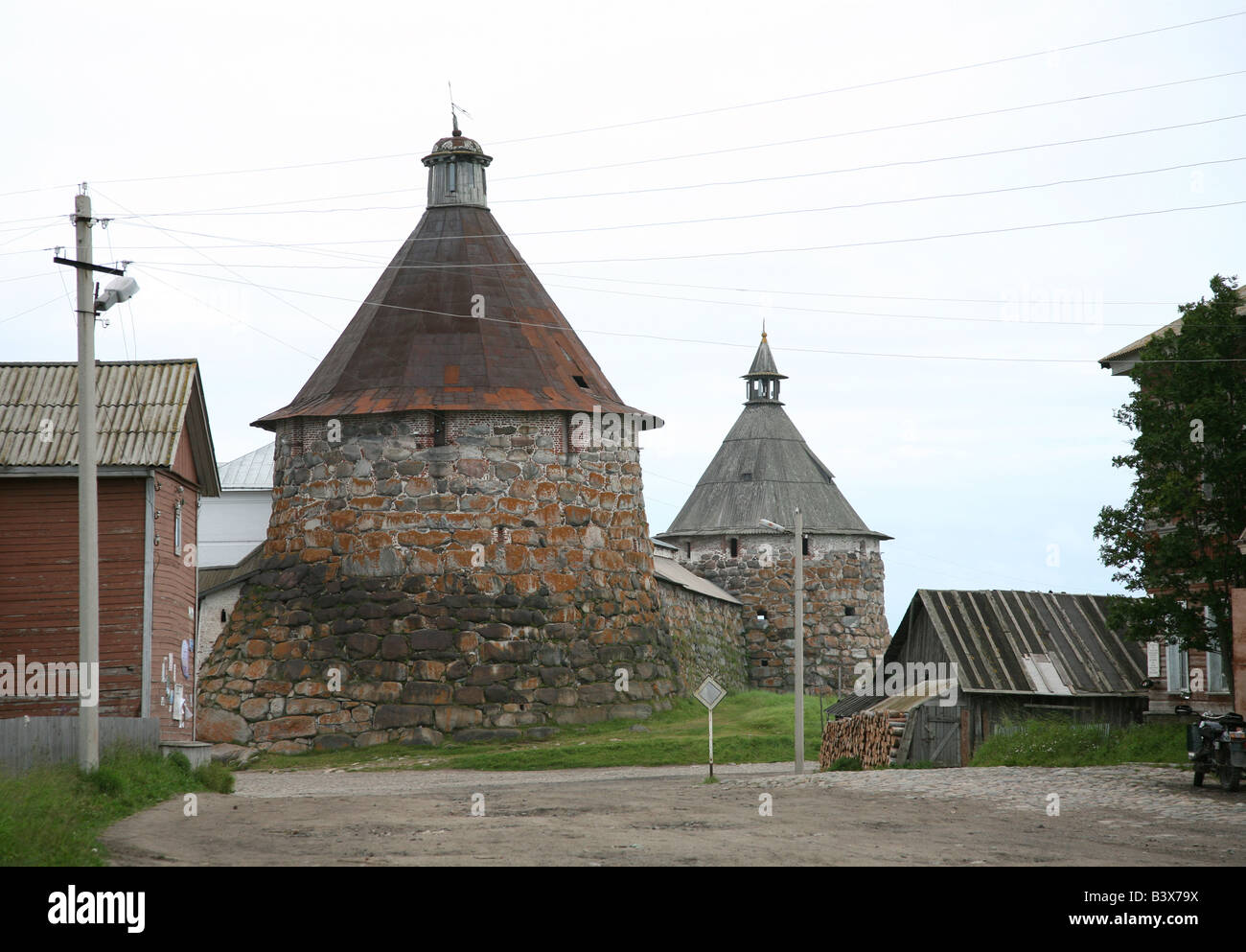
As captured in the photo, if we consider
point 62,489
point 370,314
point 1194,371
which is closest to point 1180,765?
point 1194,371

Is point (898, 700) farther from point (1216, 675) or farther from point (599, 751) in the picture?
point (1216, 675)

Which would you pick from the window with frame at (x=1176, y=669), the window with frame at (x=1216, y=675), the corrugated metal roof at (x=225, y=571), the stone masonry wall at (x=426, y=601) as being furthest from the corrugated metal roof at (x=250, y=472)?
the window with frame at (x=1216, y=675)

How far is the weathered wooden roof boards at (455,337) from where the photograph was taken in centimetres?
3475

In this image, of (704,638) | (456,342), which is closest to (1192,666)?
(456,342)

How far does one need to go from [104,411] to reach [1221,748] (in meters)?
19.1

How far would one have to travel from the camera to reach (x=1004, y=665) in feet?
100

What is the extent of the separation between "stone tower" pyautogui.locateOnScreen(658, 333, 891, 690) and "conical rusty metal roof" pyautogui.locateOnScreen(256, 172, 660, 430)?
1929cm

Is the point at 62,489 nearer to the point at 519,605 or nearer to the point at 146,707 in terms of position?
the point at 146,707

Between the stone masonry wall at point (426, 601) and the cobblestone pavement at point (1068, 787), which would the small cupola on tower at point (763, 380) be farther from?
the cobblestone pavement at point (1068, 787)

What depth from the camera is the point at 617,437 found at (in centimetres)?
3641

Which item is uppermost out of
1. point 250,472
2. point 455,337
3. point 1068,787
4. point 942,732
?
point 455,337
